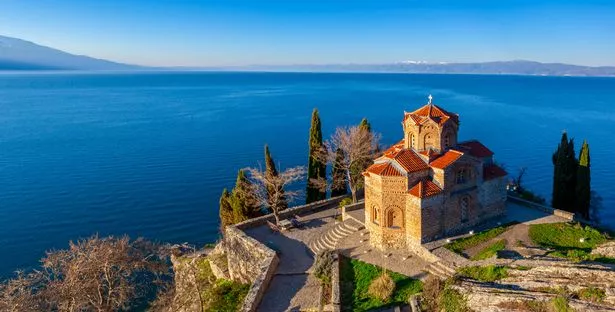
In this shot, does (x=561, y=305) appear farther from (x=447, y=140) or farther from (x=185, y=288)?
(x=185, y=288)

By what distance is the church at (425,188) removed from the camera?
89.7ft

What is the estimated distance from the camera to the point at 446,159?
91.9 ft

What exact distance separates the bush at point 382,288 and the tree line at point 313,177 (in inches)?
458

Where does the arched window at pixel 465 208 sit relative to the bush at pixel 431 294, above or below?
above

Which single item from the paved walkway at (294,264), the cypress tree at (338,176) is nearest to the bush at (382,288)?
the paved walkway at (294,264)

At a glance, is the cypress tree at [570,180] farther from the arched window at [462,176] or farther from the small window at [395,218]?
the small window at [395,218]

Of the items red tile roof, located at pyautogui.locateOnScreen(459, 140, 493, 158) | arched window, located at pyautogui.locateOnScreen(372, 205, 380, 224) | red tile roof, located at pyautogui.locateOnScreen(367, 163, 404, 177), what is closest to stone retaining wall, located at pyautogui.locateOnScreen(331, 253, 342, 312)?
arched window, located at pyautogui.locateOnScreen(372, 205, 380, 224)

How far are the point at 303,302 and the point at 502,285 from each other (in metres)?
10.7

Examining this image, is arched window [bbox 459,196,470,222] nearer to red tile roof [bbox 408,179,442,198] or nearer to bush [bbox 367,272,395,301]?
red tile roof [bbox 408,179,442,198]

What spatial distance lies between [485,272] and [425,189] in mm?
6560

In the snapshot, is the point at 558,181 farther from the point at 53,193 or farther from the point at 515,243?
the point at 53,193

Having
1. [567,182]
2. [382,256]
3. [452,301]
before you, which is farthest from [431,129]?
[567,182]

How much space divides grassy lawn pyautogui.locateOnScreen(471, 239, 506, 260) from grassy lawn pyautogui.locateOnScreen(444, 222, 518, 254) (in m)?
0.94

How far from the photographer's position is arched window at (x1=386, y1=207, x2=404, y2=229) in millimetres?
28047
